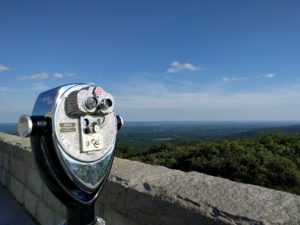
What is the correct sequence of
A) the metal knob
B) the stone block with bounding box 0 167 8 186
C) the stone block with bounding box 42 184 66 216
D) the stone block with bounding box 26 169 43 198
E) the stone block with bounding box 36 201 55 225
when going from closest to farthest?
the metal knob < the stone block with bounding box 42 184 66 216 < the stone block with bounding box 36 201 55 225 < the stone block with bounding box 26 169 43 198 < the stone block with bounding box 0 167 8 186

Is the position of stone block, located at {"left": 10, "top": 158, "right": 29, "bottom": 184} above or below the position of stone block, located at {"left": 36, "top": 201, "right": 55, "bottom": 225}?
above

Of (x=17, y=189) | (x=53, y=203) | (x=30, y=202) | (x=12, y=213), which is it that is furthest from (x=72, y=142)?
(x=17, y=189)

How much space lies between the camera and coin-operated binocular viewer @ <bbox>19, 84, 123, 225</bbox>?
112cm

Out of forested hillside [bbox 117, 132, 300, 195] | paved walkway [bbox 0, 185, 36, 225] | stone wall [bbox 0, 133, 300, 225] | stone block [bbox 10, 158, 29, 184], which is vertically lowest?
forested hillside [bbox 117, 132, 300, 195]

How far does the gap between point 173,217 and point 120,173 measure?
550 mm

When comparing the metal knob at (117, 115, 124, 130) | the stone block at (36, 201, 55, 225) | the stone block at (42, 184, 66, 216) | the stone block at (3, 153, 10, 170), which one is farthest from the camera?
the stone block at (3, 153, 10, 170)

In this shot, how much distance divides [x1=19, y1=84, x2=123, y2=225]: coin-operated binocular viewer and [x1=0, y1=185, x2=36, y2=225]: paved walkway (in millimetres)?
1897

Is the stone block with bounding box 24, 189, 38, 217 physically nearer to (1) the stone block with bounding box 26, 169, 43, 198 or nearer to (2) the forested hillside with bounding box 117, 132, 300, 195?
(1) the stone block with bounding box 26, 169, 43, 198

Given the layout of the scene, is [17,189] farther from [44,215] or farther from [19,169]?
[44,215]

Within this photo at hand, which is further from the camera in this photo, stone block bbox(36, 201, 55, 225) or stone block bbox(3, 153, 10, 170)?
stone block bbox(3, 153, 10, 170)

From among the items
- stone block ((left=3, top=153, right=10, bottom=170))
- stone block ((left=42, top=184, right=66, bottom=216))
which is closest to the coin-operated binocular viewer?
stone block ((left=42, top=184, right=66, bottom=216))

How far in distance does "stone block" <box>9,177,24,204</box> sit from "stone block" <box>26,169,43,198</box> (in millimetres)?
280

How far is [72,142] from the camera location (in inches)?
45.2

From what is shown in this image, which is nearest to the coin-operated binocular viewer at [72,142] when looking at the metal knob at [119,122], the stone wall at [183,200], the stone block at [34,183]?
the metal knob at [119,122]
